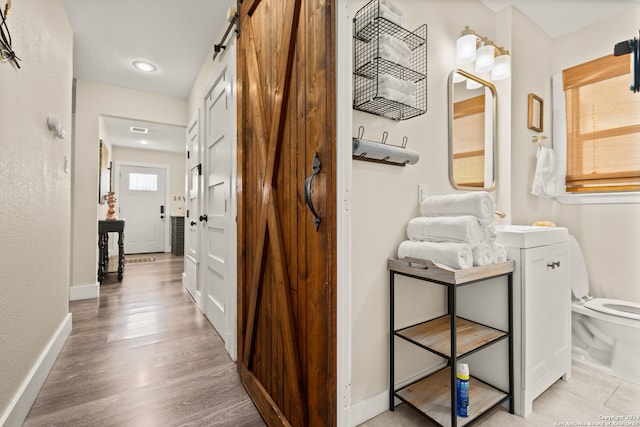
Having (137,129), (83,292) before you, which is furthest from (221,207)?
(137,129)

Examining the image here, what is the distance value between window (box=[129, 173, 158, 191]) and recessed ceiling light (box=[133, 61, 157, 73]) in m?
4.22

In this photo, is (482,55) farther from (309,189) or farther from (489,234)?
(309,189)

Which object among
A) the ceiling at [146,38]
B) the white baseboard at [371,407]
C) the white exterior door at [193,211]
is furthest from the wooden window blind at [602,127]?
the white exterior door at [193,211]

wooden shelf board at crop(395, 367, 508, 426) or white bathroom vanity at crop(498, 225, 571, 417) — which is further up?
white bathroom vanity at crop(498, 225, 571, 417)

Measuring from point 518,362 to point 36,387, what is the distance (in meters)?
2.47

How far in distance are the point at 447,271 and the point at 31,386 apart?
2.10m

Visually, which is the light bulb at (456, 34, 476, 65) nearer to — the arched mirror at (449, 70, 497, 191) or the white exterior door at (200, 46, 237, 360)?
the arched mirror at (449, 70, 497, 191)

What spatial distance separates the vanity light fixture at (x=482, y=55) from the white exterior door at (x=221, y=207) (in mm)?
1500

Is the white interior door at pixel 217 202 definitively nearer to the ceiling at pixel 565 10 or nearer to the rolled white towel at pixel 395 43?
the rolled white towel at pixel 395 43

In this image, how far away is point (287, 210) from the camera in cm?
121

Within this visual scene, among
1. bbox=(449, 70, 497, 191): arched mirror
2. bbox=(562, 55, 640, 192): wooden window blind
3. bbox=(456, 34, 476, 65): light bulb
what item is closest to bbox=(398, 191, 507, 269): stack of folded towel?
bbox=(449, 70, 497, 191): arched mirror

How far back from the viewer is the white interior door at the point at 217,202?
214 centimetres

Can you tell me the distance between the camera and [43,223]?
65.9 inches

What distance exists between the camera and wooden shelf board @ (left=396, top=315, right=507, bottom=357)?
51.4 inches
